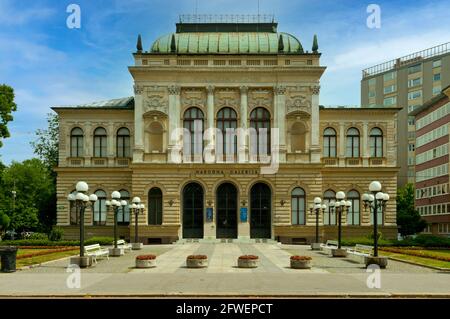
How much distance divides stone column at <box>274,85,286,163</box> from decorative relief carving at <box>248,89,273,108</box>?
2.80 ft

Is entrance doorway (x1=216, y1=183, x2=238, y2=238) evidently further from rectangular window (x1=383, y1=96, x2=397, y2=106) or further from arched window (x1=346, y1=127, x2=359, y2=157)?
rectangular window (x1=383, y1=96, x2=397, y2=106)

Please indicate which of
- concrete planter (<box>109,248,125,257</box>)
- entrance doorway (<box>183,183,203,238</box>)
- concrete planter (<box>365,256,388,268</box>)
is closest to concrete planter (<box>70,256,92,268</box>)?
concrete planter (<box>109,248,125,257</box>)

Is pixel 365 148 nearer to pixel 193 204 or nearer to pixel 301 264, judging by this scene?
pixel 193 204

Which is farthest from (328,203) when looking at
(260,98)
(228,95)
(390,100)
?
(390,100)

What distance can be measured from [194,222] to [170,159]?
696 cm

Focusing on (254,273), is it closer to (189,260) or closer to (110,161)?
(189,260)

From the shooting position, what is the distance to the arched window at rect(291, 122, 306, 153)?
67875mm

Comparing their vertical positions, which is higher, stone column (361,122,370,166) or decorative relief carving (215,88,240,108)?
decorative relief carving (215,88,240,108)

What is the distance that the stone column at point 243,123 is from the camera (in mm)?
66562

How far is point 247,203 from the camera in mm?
66500

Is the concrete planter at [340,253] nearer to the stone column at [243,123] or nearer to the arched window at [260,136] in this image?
the stone column at [243,123]

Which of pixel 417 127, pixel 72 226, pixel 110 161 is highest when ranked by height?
pixel 417 127

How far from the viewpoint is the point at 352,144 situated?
70438mm

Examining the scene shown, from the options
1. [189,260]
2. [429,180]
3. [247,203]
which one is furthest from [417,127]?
[189,260]
